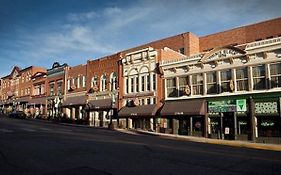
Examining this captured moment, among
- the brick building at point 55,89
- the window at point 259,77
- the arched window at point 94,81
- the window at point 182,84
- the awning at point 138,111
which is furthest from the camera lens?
the brick building at point 55,89

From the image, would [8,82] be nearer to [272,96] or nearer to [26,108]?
[26,108]

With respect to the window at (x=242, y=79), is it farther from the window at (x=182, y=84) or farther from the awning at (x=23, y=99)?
the awning at (x=23, y=99)

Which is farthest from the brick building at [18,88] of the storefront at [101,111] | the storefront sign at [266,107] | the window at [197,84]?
the storefront sign at [266,107]

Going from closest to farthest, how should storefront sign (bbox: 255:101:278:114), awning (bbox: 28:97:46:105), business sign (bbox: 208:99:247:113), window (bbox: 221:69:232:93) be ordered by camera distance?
storefront sign (bbox: 255:101:278:114) < business sign (bbox: 208:99:247:113) < window (bbox: 221:69:232:93) < awning (bbox: 28:97:46:105)

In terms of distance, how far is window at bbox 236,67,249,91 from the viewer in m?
27.6

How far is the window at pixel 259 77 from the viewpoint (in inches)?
1045

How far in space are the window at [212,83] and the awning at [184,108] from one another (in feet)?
4.71

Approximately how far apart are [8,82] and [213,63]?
70586 millimetres

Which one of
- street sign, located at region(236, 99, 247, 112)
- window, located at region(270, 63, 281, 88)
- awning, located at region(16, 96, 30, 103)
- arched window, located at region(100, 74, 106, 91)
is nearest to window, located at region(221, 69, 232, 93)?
street sign, located at region(236, 99, 247, 112)

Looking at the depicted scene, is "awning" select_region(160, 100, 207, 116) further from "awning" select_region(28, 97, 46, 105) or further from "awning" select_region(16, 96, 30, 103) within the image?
"awning" select_region(16, 96, 30, 103)

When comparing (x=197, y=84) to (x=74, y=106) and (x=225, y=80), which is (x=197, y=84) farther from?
(x=74, y=106)

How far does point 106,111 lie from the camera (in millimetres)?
44094

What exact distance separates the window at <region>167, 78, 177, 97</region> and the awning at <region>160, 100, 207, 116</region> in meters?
1.08

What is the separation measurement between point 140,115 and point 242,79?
13859 millimetres
